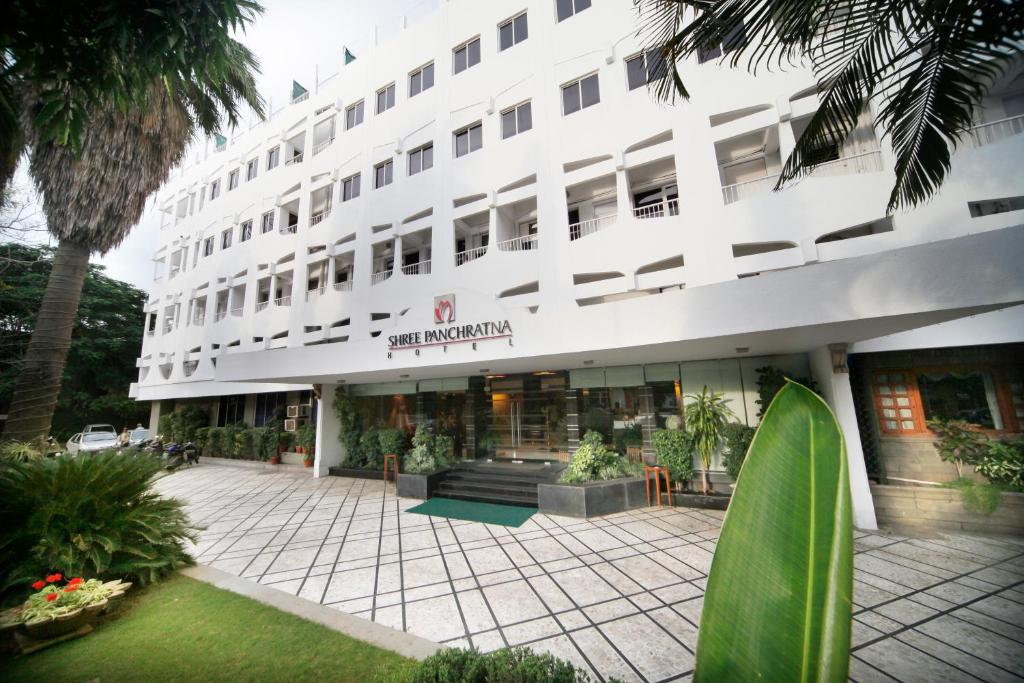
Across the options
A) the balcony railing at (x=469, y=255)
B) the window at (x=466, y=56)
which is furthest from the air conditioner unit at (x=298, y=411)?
the window at (x=466, y=56)

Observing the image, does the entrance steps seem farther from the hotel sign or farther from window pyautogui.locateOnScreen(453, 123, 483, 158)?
window pyautogui.locateOnScreen(453, 123, 483, 158)

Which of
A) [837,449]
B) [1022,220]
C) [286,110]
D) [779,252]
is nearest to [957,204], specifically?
[1022,220]

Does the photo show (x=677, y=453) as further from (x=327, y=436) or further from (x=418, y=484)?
(x=327, y=436)

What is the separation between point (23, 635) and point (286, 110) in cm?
→ 2230

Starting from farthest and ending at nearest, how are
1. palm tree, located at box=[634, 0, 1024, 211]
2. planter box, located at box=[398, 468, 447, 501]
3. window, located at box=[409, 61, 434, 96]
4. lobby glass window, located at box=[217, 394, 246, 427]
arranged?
1. lobby glass window, located at box=[217, 394, 246, 427]
2. window, located at box=[409, 61, 434, 96]
3. planter box, located at box=[398, 468, 447, 501]
4. palm tree, located at box=[634, 0, 1024, 211]

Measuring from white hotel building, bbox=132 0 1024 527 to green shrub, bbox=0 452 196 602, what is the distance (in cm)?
565

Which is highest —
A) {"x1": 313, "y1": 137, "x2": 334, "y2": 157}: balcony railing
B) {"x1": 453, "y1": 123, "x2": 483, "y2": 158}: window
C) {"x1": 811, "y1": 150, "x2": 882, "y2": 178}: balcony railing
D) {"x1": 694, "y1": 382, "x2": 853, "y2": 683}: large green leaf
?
{"x1": 313, "y1": 137, "x2": 334, "y2": 157}: balcony railing

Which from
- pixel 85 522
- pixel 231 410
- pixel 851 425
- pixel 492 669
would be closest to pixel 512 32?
pixel 851 425

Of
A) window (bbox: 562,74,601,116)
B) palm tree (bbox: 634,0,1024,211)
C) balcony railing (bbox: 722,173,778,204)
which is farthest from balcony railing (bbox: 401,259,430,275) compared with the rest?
palm tree (bbox: 634,0,1024,211)

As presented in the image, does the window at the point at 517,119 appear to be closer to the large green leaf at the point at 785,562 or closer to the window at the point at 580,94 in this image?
the window at the point at 580,94

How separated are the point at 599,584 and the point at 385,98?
18315mm

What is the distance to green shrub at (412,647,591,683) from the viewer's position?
222 cm

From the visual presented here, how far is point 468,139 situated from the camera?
14.0 meters

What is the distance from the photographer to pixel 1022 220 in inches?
291
